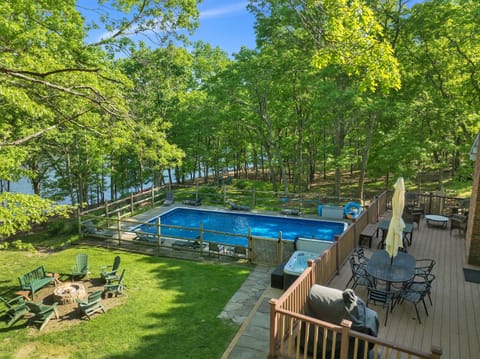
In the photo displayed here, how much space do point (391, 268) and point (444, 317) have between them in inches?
51.8

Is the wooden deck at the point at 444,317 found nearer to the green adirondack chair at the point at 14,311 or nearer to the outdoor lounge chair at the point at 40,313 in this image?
the outdoor lounge chair at the point at 40,313

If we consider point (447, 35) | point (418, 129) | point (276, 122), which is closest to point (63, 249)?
point (276, 122)

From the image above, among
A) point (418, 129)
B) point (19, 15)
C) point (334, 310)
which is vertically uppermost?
point (19, 15)

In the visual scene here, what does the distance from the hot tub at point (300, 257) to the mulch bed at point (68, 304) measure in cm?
511

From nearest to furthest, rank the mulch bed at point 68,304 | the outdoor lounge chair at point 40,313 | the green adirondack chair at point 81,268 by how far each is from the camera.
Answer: the outdoor lounge chair at point 40,313, the mulch bed at point 68,304, the green adirondack chair at point 81,268

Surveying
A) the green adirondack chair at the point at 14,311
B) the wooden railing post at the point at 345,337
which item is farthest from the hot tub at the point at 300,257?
the green adirondack chair at the point at 14,311

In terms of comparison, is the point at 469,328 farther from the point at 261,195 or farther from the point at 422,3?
the point at 261,195

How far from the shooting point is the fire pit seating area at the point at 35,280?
970 centimetres

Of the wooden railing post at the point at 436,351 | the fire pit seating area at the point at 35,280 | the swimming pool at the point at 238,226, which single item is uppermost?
the wooden railing post at the point at 436,351

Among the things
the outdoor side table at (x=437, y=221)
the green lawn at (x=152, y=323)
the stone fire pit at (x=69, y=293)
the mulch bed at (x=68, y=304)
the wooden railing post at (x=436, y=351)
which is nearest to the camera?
the wooden railing post at (x=436, y=351)

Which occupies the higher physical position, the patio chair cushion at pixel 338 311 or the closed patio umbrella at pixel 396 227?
the closed patio umbrella at pixel 396 227

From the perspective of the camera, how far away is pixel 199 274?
11172mm

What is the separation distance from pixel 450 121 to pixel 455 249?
9773 millimetres

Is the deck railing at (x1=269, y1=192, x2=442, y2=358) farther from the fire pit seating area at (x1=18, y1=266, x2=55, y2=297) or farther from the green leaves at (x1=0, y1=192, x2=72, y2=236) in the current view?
the fire pit seating area at (x1=18, y1=266, x2=55, y2=297)
